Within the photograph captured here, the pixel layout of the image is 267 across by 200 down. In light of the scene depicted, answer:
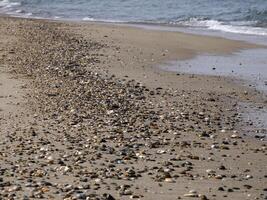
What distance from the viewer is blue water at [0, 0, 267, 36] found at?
3247cm

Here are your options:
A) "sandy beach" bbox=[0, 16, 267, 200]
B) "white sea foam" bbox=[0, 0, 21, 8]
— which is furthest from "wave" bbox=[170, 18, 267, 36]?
"white sea foam" bbox=[0, 0, 21, 8]

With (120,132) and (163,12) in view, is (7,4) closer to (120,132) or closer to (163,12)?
(163,12)

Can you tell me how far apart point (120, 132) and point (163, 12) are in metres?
30.1

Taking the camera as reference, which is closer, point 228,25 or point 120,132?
point 120,132

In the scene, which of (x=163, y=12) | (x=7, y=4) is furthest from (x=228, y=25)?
(x=7, y=4)

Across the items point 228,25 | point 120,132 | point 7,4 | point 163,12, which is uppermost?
point 7,4

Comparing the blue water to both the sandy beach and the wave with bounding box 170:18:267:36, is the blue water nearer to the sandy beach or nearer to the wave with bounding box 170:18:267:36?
the wave with bounding box 170:18:267:36

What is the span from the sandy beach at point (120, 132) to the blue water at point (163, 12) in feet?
46.1

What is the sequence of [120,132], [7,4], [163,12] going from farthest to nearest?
[7,4], [163,12], [120,132]

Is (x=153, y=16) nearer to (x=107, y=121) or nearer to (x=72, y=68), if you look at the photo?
(x=72, y=68)

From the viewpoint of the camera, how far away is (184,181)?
7.09 meters

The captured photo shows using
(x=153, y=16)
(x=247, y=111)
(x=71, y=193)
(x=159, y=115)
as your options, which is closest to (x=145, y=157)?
(x=71, y=193)

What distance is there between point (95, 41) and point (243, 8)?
58.3ft

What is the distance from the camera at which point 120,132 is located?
30.9 ft
